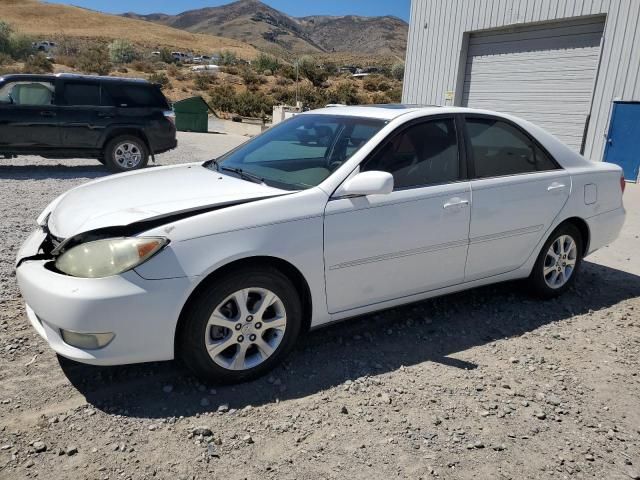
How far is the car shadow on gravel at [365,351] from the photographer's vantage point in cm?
299

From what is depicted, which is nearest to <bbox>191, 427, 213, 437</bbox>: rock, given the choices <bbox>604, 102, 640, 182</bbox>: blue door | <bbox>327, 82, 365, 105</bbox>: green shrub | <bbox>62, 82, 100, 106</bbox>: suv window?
<bbox>62, 82, 100, 106</bbox>: suv window

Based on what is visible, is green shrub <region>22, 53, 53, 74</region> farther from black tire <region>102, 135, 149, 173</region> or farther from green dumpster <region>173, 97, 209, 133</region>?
black tire <region>102, 135, 149, 173</region>

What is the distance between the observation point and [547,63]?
492 inches

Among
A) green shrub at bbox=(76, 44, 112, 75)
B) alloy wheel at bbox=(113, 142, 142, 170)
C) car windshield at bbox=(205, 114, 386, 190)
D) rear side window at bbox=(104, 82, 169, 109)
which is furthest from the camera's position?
green shrub at bbox=(76, 44, 112, 75)

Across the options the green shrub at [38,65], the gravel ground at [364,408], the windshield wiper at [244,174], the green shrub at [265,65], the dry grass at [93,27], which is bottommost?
the gravel ground at [364,408]

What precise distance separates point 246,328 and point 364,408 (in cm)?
80

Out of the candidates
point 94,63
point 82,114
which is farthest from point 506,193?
point 94,63

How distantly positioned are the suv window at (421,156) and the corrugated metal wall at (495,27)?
29.9 ft

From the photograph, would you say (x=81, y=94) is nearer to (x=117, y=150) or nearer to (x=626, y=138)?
(x=117, y=150)

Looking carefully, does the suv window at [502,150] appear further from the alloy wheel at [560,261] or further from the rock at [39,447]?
the rock at [39,447]

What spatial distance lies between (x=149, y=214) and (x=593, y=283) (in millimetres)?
4360

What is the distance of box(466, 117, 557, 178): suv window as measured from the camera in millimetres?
4008

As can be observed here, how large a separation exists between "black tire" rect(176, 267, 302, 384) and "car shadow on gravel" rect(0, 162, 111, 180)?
788 centimetres

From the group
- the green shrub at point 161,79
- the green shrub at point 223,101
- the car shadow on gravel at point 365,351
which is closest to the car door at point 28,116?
the car shadow on gravel at point 365,351
